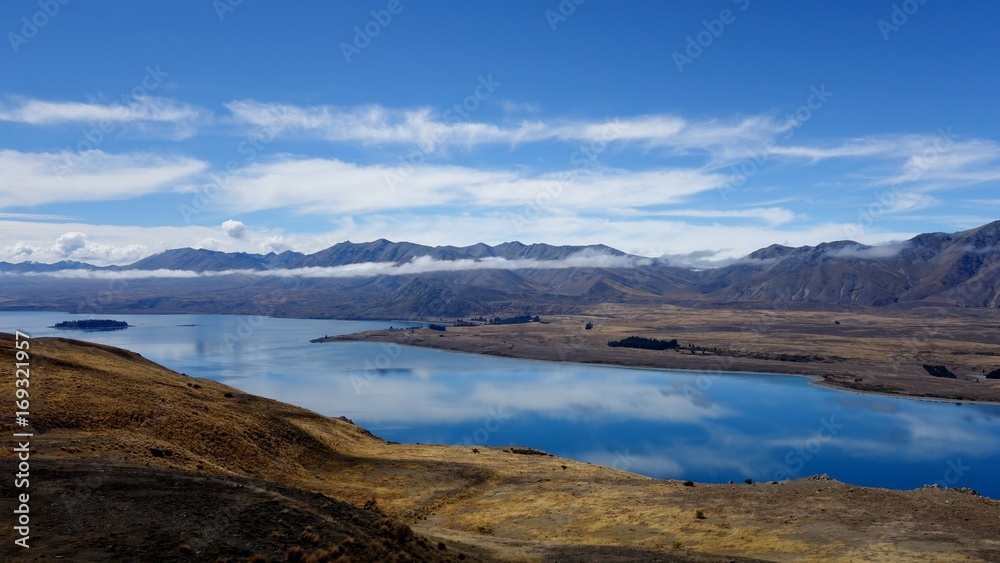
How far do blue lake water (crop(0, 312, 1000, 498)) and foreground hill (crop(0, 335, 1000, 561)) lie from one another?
111 ft

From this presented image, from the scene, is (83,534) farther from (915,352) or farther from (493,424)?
(915,352)

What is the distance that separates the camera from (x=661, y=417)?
94500mm

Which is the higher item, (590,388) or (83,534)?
(83,534)

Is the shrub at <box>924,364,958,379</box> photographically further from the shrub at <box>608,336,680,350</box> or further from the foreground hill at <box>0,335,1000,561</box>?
the foreground hill at <box>0,335,1000,561</box>

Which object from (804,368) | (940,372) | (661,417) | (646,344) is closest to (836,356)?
(804,368)

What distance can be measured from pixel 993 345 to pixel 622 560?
679 ft

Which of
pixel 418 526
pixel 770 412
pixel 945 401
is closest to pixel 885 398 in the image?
pixel 945 401

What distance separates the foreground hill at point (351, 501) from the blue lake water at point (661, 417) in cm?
3383

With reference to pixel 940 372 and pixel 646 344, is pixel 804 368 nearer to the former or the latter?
pixel 940 372

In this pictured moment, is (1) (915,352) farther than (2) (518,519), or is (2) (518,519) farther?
(1) (915,352)

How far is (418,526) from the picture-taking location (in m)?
25.8

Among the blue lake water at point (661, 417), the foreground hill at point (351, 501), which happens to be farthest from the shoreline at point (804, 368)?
the foreground hill at point (351, 501)

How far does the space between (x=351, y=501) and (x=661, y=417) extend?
73.6 metres

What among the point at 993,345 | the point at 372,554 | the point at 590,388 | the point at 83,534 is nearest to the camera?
the point at 83,534
